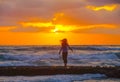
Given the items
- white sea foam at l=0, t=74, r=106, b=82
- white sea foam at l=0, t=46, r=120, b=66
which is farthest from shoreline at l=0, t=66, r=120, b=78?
white sea foam at l=0, t=46, r=120, b=66

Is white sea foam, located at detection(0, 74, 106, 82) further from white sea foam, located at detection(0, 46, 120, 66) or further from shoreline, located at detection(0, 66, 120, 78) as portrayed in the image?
white sea foam, located at detection(0, 46, 120, 66)

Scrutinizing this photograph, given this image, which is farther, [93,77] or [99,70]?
[99,70]

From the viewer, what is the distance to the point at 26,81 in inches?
851

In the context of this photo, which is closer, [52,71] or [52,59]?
[52,71]

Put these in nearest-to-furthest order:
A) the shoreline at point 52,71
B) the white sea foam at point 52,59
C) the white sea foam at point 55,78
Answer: the white sea foam at point 55,78 < the shoreline at point 52,71 < the white sea foam at point 52,59

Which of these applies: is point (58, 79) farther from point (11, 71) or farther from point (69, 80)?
point (11, 71)

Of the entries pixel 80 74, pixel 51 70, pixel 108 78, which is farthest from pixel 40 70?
pixel 108 78

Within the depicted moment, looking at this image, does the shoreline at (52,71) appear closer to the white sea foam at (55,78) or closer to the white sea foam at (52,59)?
the white sea foam at (55,78)

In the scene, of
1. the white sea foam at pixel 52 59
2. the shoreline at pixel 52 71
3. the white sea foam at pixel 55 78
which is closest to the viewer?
the white sea foam at pixel 55 78

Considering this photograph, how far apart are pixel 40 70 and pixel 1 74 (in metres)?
2.84

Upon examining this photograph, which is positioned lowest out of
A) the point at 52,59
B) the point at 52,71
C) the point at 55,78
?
the point at 55,78

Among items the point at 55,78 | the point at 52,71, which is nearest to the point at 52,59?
the point at 52,71

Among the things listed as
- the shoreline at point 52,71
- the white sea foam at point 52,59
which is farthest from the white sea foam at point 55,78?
the white sea foam at point 52,59

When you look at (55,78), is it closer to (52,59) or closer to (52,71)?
(52,71)
